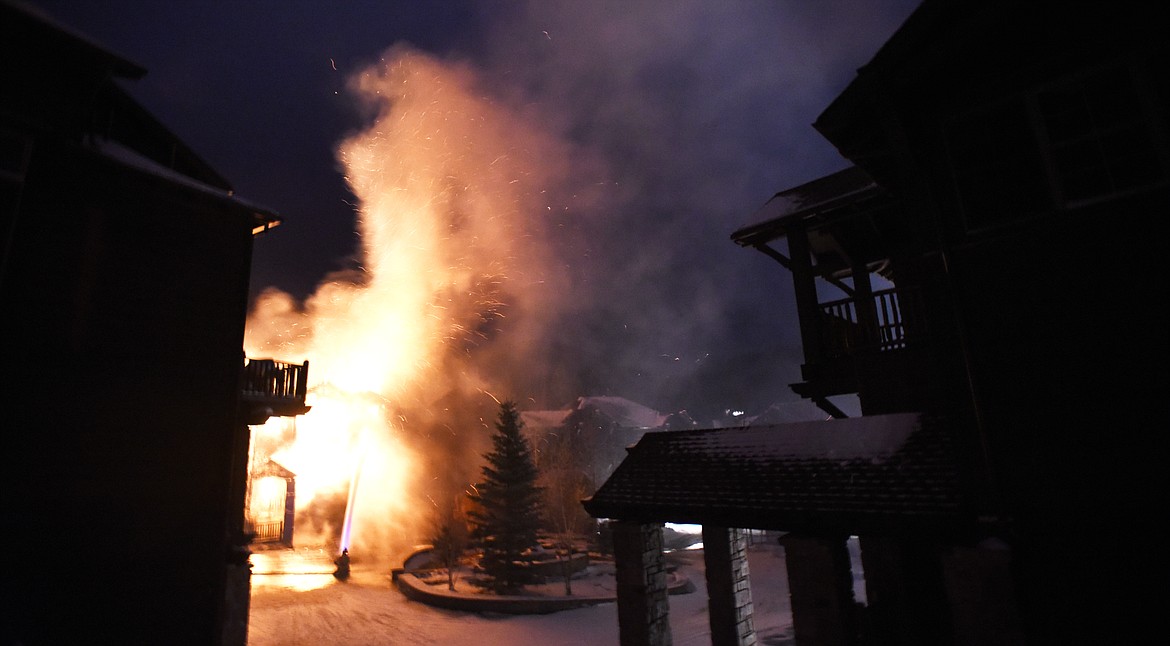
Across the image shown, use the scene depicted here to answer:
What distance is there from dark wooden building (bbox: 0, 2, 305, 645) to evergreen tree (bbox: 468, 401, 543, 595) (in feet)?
39.9

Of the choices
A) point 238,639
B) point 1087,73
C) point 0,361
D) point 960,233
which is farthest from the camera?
point 238,639

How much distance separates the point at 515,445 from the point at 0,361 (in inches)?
788

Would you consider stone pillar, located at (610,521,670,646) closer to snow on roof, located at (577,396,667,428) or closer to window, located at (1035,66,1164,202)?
window, located at (1035,66,1164,202)

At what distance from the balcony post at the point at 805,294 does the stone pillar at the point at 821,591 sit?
4.09 m

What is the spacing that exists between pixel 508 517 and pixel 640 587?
1629 centimetres

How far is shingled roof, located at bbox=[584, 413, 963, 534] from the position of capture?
23.6 ft

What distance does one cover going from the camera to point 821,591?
777 cm

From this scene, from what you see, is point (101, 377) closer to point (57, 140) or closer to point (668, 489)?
point (57, 140)

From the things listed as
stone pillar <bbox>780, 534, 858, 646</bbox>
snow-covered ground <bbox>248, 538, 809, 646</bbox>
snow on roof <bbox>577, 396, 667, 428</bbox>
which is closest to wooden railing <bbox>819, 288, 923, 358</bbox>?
stone pillar <bbox>780, 534, 858, 646</bbox>

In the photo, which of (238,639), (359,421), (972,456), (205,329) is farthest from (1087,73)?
(359,421)

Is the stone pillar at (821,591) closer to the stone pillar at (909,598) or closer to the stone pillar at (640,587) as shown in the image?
the stone pillar at (909,598)

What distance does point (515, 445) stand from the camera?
1073 inches

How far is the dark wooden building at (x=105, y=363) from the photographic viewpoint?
9344mm

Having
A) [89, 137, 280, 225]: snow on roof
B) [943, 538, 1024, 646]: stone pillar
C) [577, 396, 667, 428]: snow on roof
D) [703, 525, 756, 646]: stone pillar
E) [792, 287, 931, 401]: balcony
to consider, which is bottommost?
[703, 525, 756, 646]: stone pillar
